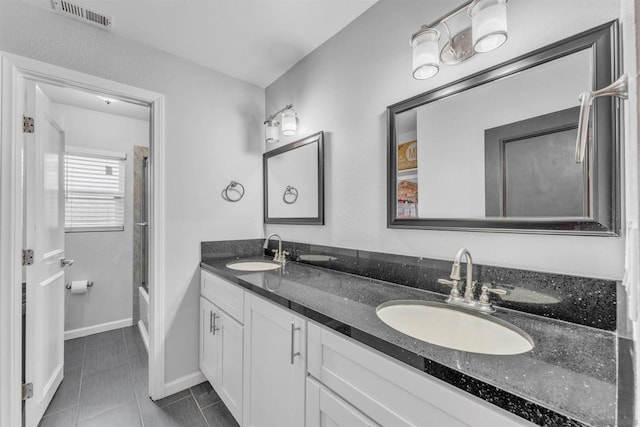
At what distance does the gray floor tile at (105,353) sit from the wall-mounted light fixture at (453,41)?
301 cm

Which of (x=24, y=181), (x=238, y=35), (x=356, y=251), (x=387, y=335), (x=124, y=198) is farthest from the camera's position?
(x=124, y=198)

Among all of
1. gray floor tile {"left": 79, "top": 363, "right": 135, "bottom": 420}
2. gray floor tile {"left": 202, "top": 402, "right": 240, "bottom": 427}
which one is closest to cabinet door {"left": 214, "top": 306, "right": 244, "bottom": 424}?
gray floor tile {"left": 202, "top": 402, "right": 240, "bottom": 427}

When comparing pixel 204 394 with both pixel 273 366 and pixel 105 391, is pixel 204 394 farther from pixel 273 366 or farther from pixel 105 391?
pixel 273 366

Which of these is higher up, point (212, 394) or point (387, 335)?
point (387, 335)

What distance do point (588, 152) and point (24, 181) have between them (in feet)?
8.38

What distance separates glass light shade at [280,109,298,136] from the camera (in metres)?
1.99

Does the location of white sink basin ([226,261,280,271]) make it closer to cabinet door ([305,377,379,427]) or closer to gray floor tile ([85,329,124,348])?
cabinet door ([305,377,379,427])

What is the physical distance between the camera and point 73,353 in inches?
93.5

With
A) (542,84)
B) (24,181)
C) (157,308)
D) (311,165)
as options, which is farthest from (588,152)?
(24,181)

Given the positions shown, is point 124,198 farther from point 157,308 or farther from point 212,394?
point 212,394

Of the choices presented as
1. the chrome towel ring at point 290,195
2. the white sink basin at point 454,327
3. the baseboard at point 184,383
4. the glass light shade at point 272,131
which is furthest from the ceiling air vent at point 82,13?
the baseboard at point 184,383

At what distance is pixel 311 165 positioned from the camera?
1954 mm

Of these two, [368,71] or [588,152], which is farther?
[368,71]

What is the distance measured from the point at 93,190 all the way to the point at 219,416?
8.18 feet
